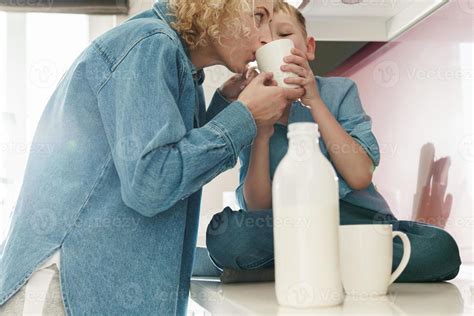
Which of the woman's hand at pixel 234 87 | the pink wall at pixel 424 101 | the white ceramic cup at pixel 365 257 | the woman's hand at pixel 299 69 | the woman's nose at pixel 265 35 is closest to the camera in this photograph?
the white ceramic cup at pixel 365 257

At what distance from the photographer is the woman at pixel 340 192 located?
101cm

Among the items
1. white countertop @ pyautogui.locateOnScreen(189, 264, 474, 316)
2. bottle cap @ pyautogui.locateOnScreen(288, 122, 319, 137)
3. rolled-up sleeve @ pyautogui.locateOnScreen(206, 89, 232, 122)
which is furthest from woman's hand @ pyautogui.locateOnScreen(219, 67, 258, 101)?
bottle cap @ pyautogui.locateOnScreen(288, 122, 319, 137)

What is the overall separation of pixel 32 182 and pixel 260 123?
1.17 feet

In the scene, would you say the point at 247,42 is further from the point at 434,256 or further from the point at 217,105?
the point at 434,256

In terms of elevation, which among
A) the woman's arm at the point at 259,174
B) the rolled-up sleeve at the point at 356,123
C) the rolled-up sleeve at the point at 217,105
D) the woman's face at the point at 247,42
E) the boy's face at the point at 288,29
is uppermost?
the boy's face at the point at 288,29

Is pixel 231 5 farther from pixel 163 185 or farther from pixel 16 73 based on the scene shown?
pixel 16 73

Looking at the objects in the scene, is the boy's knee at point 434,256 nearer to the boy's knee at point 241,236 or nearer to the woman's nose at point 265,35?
the boy's knee at point 241,236

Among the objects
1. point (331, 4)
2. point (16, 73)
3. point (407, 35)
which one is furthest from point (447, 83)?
point (16, 73)

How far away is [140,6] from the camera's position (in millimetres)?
2596

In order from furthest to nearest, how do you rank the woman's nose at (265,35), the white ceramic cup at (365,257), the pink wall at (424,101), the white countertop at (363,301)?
the pink wall at (424,101) → the woman's nose at (265,35) → the white ceramic cup at (365,257) → the white countertop at (363,301)

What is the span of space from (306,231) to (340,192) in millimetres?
401

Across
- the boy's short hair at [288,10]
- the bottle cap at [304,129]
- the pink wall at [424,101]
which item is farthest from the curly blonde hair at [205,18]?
the pink wall at [424,101]

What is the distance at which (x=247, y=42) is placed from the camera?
1.07 m

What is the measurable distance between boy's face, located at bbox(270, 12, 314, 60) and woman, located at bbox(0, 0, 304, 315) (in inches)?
11.8
